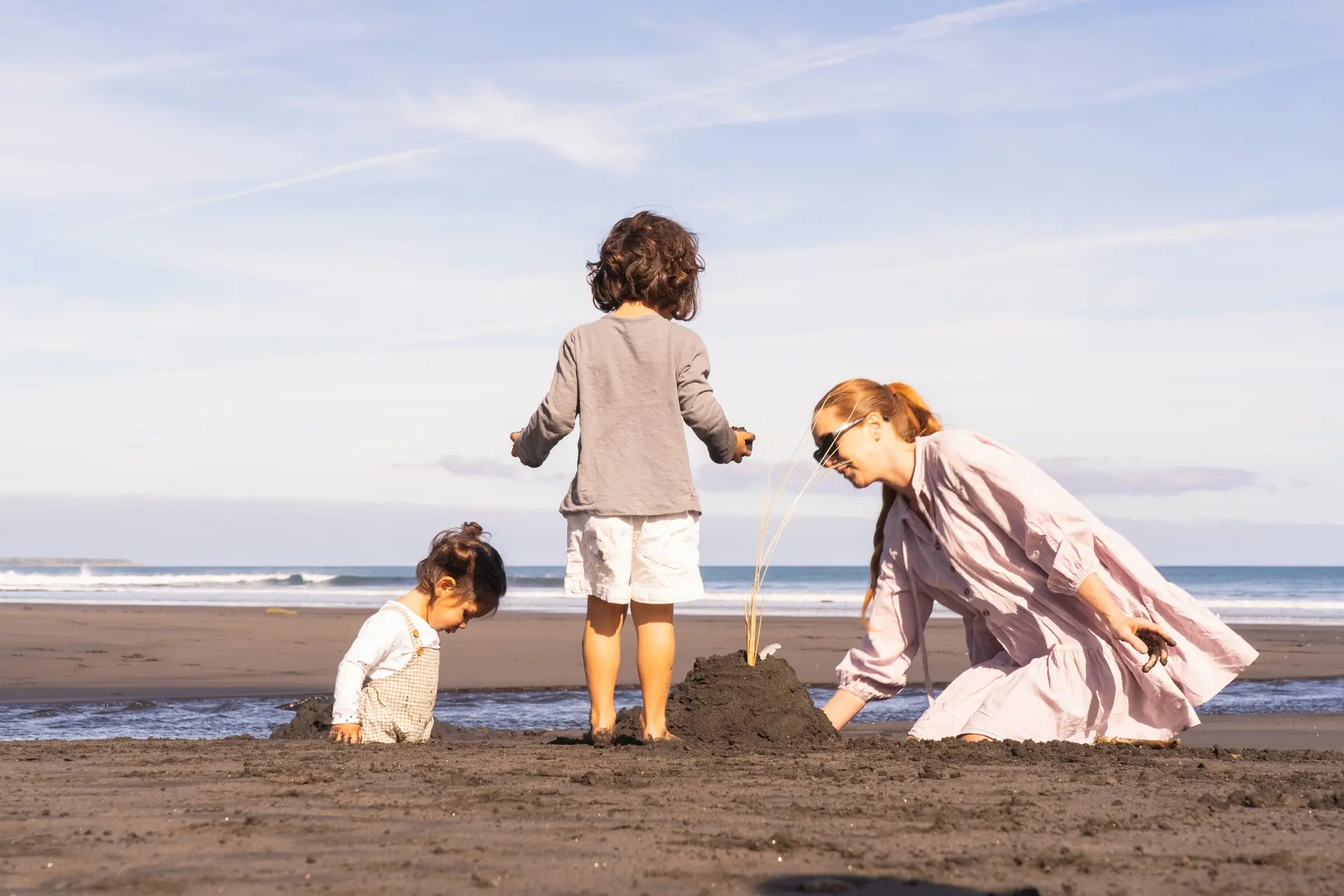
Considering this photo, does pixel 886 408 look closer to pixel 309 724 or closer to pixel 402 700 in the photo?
pixel 402 700

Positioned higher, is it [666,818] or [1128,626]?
[1128,626]

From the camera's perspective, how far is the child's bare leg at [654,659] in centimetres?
402

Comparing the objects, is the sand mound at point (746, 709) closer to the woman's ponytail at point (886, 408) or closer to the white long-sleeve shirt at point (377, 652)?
the woman's ponytail at point (886, 408)

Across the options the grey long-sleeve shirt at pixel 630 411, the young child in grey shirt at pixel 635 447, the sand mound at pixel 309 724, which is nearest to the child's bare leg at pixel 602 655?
the young child in grey shirt at pixel 635 447

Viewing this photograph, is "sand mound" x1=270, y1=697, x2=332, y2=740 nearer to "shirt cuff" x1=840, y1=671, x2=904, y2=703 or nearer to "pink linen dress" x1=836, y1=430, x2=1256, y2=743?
"shirt cuff" x1=840, y1=671, x2=904, y2=703

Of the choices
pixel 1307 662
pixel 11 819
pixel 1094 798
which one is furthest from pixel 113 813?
pixel 1307 662

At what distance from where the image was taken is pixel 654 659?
403 centimetres

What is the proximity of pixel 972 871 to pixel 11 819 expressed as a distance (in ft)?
6.53

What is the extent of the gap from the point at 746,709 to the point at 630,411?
1.11 m

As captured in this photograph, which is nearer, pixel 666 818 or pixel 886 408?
pixel 666 818

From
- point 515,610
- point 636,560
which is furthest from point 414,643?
point 515,610

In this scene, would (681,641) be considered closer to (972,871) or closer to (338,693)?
(338,693)

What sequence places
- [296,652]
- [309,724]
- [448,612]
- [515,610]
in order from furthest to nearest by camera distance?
[515,610], [296,652], [309,724], [448,612]

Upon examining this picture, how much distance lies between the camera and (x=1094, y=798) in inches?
114
